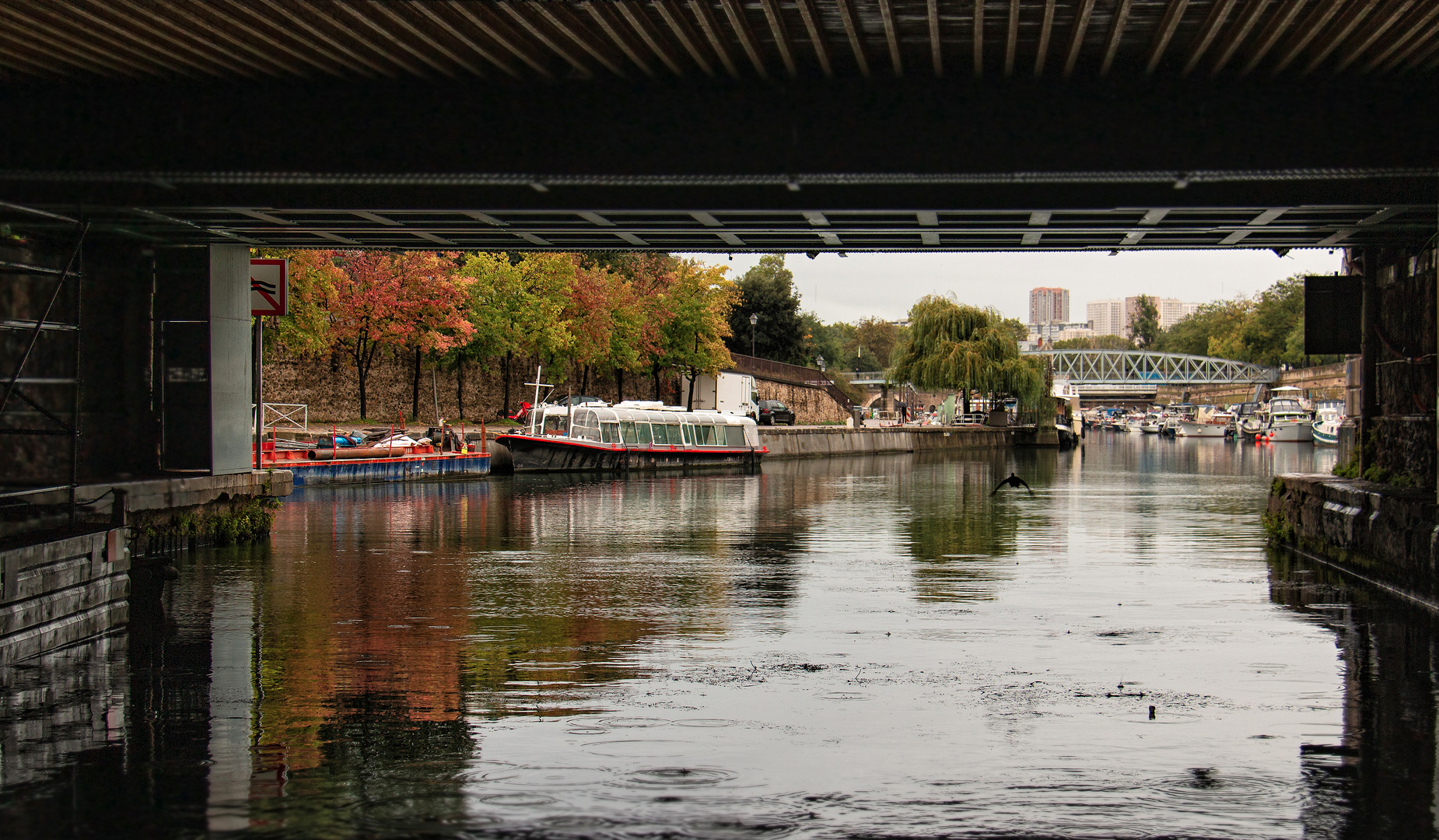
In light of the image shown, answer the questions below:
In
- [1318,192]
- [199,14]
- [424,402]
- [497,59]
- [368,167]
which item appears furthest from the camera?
[424,402]

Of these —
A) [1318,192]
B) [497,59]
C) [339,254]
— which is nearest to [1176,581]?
[1318,192]

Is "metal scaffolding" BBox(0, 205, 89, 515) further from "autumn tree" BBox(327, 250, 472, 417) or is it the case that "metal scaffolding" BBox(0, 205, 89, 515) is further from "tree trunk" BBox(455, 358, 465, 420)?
"tree trunk" BBox(455, 358, 465, 420)

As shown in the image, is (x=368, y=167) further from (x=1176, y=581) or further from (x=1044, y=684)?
(x=1176, y=581)

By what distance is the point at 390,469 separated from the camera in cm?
4003

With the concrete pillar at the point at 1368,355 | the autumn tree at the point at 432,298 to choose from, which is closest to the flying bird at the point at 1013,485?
the concrete pillar at the point at 1368,355

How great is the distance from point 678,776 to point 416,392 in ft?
163

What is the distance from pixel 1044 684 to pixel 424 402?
50713 mm

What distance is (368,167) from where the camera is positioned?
12.0 meters

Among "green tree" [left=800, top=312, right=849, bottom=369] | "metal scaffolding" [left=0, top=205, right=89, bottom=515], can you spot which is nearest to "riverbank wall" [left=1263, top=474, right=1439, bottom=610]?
→ "metal scaffolding" [left=0, top=205, right=89, bottom=515]

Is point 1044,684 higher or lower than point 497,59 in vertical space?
lower

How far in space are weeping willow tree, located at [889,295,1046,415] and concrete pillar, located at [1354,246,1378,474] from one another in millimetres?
58530

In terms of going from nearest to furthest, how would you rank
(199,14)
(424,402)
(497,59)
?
(199,14) < (497,59) < (424,402)

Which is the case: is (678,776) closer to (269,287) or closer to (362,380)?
(269,287)

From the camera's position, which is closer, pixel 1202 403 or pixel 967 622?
pixel 967 622
